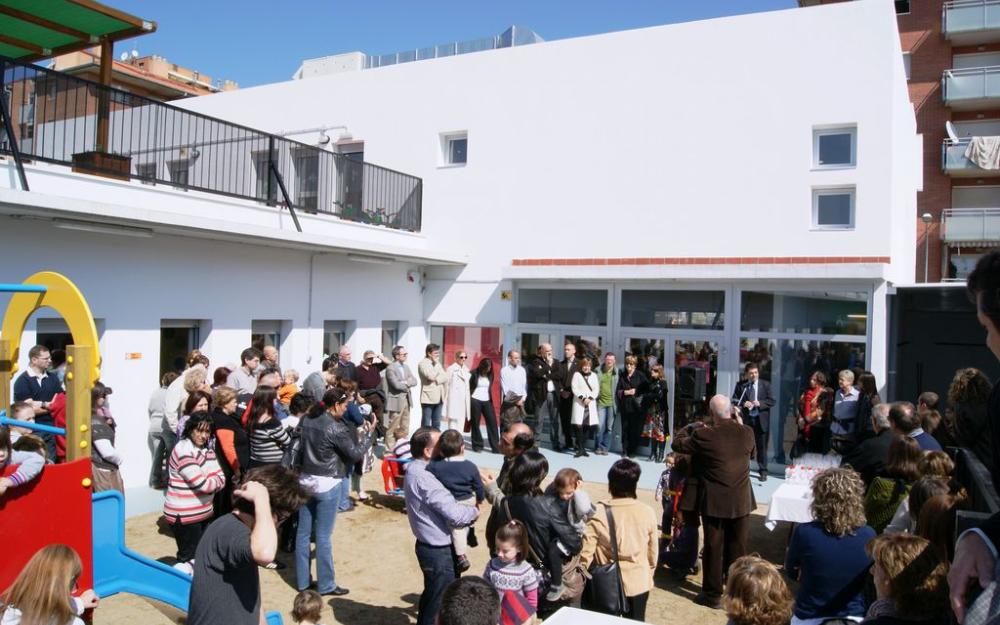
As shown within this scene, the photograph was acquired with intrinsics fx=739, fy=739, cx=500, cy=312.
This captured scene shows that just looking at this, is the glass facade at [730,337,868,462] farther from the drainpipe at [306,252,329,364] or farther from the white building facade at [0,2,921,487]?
the drainpipe at [306,252,329,364]

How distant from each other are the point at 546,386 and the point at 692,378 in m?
2.49

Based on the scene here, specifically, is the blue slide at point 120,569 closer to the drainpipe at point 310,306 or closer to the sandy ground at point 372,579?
the sandy ground at point 372,579

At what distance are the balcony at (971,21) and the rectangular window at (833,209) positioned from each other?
22705 millimetres

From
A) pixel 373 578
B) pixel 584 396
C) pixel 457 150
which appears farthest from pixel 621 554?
pixel 457 150

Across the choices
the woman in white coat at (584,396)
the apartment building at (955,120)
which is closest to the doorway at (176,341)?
the woman in white coat at (584,396)

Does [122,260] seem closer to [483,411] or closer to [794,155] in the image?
Result: [483,411]

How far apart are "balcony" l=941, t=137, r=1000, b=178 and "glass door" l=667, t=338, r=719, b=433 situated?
20997 millimetres

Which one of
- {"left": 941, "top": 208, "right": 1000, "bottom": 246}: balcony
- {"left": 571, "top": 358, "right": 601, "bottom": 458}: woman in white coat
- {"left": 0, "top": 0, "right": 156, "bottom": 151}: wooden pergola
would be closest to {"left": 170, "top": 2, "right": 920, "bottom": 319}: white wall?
{"left": 571, "top": 358, "right": 601, "bottom": 458}: woman in white coat

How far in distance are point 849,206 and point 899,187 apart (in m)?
2.04

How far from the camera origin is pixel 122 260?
9.54 m

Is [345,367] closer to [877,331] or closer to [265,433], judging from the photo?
[265,433]

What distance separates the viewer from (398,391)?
12.0 metres

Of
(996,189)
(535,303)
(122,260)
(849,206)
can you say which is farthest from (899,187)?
(996,189)

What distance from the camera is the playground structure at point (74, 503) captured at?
165 inches
